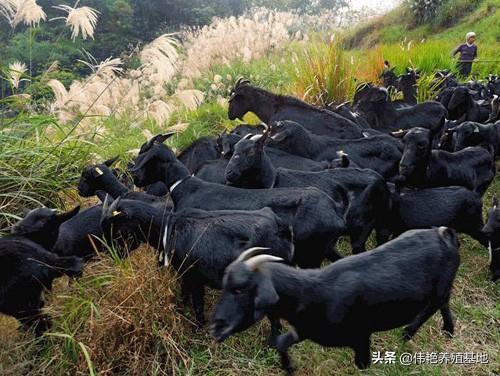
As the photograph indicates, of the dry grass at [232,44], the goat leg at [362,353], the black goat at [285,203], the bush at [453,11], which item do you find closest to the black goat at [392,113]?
the black goat at [285,203]

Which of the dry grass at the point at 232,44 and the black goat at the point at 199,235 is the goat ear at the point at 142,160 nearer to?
the black goat at the point at 199,235

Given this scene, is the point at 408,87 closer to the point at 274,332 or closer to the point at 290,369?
the point at 274,332

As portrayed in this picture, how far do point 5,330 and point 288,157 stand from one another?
3023 millimetres

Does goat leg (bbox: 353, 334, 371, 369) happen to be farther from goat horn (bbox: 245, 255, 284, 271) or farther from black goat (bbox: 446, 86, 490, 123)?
black goat (bbox: 446, 86, 490, 123)

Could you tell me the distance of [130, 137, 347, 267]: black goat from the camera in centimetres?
412

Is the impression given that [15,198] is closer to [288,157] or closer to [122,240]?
[122,240]

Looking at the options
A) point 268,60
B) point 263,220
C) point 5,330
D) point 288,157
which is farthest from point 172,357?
point 268,60

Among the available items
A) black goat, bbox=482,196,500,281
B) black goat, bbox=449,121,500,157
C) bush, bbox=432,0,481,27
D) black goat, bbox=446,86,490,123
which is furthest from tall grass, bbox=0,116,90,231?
bush, bbox=432,0,481,27

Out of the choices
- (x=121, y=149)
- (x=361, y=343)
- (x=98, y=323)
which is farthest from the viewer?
(x=121, y=149)

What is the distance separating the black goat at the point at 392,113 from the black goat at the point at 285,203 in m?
3.14

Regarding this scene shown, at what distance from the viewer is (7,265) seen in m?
3.80

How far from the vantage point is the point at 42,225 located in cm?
425

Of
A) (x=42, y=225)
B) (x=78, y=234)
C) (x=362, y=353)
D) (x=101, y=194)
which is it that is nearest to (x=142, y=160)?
(x=101, y=194)

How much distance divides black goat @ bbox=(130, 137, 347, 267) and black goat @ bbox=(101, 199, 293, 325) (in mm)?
244
